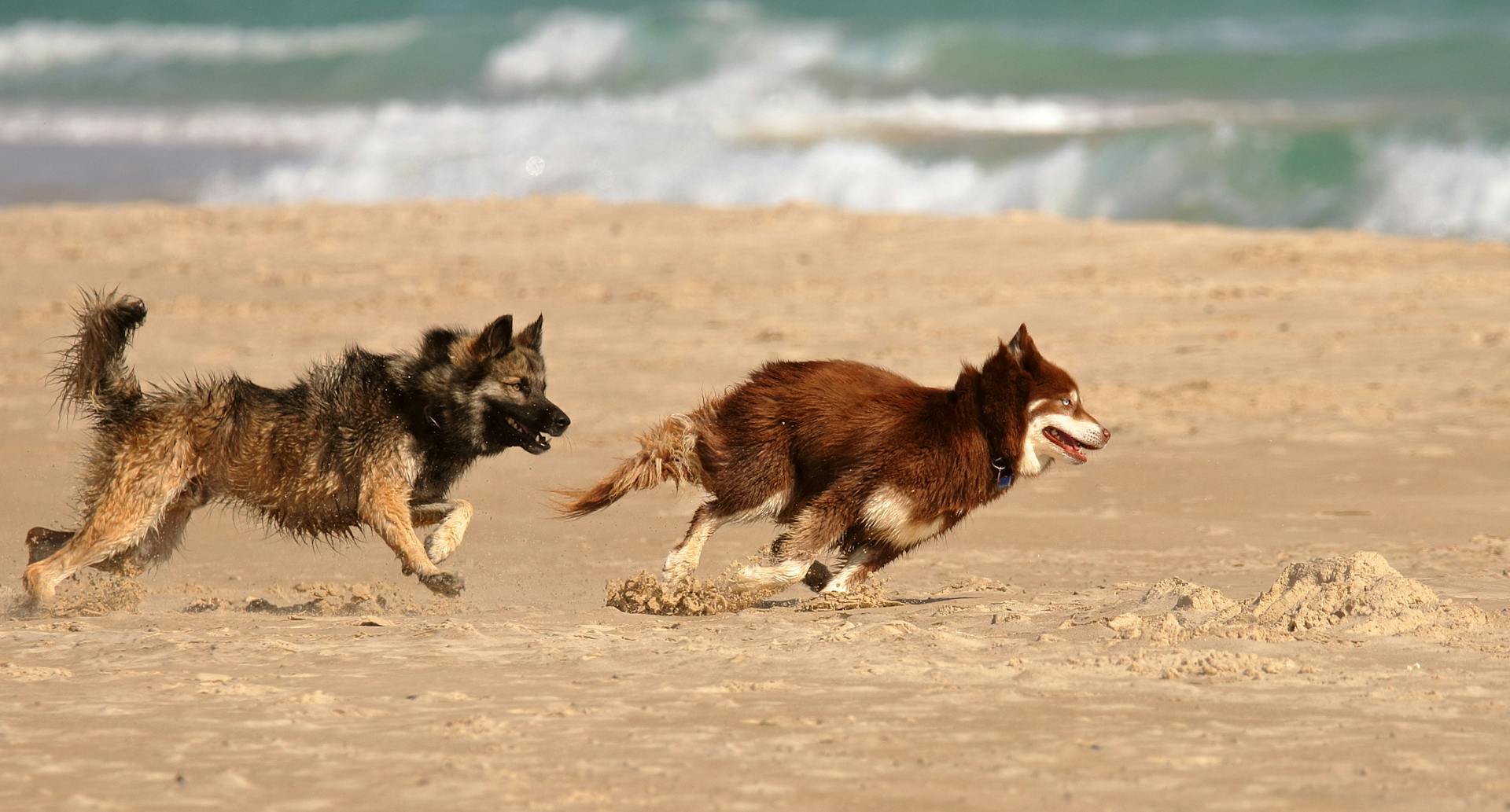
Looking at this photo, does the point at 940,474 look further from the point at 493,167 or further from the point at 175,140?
the point at 175,140

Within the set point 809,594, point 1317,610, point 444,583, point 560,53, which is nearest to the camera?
point 1317,610

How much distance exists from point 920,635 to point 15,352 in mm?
8311

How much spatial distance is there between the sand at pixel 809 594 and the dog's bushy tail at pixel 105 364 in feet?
2.48

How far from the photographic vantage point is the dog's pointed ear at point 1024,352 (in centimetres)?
698

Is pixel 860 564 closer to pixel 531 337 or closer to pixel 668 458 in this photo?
pixel 668 458

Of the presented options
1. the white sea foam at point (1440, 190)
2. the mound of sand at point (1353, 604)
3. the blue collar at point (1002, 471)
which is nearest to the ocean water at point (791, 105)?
the white sea foam at point (1440, 190)

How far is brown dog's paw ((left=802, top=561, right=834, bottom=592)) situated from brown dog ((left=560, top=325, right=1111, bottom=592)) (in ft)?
0.38

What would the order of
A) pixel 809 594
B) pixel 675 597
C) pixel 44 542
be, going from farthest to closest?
1. pixel 809 594
2. pixel 44 542
3. pixel 675 597

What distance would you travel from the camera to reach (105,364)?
22.0ft

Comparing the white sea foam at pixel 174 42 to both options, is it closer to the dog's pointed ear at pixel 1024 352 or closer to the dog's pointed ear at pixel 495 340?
the dog's pointed ear at pixel 495 340

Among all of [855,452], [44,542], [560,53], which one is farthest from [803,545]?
[560,53]

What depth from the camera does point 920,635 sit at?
227 inches

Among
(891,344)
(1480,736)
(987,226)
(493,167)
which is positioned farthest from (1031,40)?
(1480,736)

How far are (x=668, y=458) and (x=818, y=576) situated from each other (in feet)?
2.67
